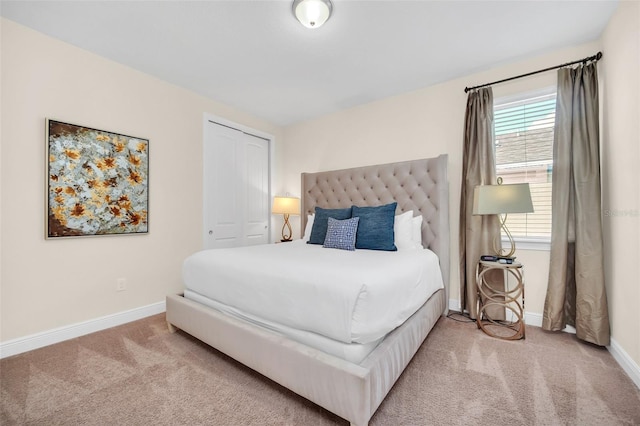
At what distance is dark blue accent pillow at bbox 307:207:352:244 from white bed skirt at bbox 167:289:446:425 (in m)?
1.34

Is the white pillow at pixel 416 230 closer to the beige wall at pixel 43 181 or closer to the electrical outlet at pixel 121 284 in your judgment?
the beige wall at pixel 43 181

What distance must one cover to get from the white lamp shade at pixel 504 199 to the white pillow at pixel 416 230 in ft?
2.04

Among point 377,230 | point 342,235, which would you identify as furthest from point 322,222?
point 377,230

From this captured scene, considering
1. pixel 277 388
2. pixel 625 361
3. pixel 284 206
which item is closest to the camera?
pixel 277 388

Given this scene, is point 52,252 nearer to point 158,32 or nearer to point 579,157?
point 158,32

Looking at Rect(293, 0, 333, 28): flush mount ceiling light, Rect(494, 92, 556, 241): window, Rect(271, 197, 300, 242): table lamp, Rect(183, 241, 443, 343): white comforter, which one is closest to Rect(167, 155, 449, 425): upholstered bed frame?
Rect(183, 241, 443, 343): white comforter

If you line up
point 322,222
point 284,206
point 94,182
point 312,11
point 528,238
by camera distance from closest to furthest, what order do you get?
point 312,11, point 94,182, point 528,238, point 322,222, point 284,206

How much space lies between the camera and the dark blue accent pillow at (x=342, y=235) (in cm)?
265

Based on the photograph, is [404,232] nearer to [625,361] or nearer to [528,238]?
[528,238]

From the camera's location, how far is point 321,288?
1.45 m

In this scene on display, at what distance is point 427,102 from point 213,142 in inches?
106

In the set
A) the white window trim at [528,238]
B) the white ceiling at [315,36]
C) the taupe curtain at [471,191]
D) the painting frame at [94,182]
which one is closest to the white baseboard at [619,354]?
the taupe curtain at [471,191]

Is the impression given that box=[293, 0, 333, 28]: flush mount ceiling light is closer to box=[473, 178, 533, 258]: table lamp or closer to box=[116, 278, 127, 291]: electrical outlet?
box=[473, 178, 533, 258]: table lamp

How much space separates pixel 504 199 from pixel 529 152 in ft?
2.59
